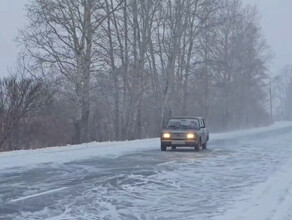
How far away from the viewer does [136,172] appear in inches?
647

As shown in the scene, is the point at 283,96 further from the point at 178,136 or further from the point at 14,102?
the point at 14,102

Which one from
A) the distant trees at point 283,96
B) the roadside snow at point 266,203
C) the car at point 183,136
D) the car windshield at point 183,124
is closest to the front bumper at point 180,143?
the car at point 183,136

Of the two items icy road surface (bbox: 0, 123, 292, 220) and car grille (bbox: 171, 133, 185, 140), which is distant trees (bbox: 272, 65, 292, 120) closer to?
car grille (bbox: 171, 133, 185, 140)

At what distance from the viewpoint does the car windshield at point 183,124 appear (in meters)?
28.7

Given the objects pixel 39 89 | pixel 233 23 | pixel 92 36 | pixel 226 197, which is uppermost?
pixel 233 23

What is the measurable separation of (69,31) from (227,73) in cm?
3217

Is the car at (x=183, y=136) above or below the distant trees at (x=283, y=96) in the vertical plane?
below

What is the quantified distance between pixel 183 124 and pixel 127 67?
14.8 metres

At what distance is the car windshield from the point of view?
28.7 meters

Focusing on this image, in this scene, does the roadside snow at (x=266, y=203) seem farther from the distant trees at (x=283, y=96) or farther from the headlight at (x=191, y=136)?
the distant trees at (x=283, y=96)

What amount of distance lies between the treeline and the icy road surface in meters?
14.5

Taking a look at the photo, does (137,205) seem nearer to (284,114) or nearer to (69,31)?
(69,31)

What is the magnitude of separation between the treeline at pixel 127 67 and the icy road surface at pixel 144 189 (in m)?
14.5

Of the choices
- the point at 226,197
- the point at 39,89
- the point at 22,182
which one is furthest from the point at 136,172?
the point at 39,89
